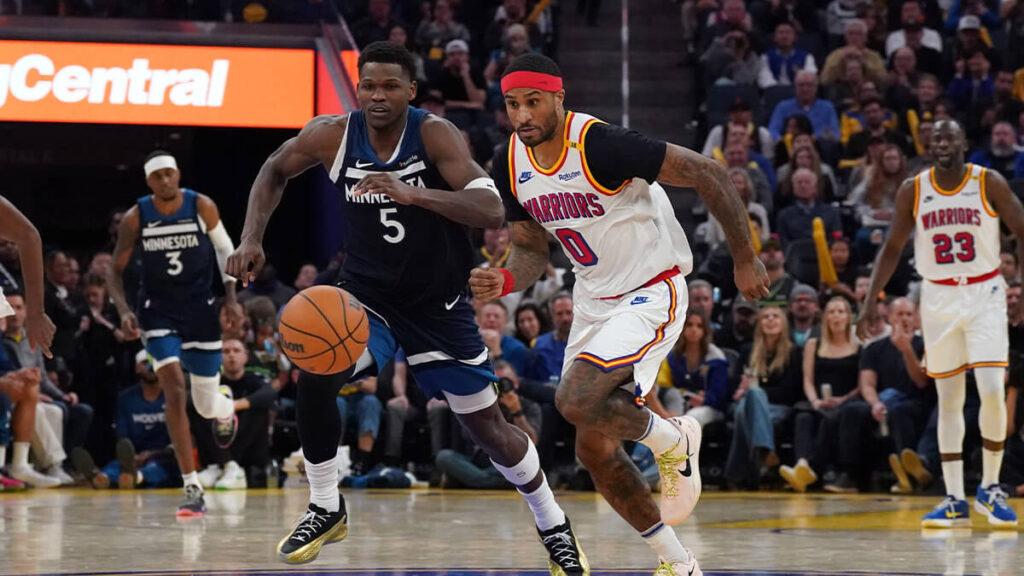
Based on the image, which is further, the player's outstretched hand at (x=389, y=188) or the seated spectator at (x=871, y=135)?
the seated spectator at (x=871, y=135)

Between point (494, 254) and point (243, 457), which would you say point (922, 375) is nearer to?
point (494, 254)

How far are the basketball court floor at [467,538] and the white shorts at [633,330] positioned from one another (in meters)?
1.02

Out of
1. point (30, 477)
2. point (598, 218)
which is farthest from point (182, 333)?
point (598, 218)

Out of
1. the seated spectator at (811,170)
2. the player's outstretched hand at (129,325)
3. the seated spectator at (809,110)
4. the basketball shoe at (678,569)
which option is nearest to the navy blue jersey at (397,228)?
the basketball shoe at (678,569)

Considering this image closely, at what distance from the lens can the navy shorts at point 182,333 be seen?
965 cm

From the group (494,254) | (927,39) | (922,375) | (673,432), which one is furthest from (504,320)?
(927,39)

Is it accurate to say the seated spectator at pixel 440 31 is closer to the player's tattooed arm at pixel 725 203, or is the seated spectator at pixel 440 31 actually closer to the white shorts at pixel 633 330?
the white shorts at pixel 633 330

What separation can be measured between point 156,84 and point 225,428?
5738 millimetres

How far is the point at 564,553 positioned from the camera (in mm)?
5836

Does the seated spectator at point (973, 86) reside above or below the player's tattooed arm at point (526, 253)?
above

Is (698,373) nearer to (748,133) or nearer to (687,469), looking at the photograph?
(748,133)

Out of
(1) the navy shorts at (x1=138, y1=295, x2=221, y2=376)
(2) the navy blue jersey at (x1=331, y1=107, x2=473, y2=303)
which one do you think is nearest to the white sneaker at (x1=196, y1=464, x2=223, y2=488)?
(1) the navy shorts at (x1=138, y1=295, x2=221, y2=376)

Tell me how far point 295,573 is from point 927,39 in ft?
44.7

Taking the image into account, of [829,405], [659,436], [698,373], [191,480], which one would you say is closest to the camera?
[659,436]
